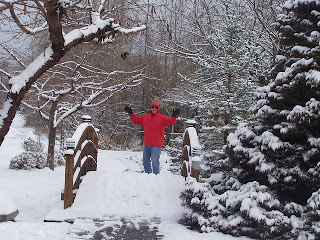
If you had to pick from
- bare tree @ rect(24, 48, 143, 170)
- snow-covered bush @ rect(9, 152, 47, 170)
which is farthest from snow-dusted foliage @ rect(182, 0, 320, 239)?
snow-covered bush @ rect(9, 152, 47, 170)

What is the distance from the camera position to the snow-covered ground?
4469 millimetres

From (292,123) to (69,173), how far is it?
3072 mm

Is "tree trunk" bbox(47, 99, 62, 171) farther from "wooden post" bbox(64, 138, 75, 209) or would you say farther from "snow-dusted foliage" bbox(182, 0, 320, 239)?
"snow-dusted foliage" bbox(182, 0, 320, 239)

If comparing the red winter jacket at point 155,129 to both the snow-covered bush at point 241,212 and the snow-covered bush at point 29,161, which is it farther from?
the snow-covered bush at point 29,161

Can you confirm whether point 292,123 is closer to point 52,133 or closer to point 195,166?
point 195,166

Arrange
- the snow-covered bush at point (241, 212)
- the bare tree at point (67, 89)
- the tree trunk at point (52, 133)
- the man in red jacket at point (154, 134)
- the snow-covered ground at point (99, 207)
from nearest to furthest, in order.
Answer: the snow-covered bush at point (241, 212) → the snow-covered ground at point (99, 207) → the man in red jacket at point (154, 134) → the bare tree at point (67, 89) → the tree trunk at point (52, 133)

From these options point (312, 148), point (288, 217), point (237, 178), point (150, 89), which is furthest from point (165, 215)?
point (150, 89)

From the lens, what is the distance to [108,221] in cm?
484

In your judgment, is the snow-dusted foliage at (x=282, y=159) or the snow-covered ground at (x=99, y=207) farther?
the snow-covered ground at (x=99, y=207)

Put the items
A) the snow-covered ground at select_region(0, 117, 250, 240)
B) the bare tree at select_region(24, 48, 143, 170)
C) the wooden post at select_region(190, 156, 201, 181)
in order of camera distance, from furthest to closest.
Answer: the bare tree at select_region(24, 48, 143, 170) < the wooden post at select_region(190, 156, 201, 181) < the snow-covered ground at select_region(0, 117, 250, 240)

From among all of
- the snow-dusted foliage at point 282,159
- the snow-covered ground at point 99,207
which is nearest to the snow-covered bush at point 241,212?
the snow-dusted foliage at point 282,159

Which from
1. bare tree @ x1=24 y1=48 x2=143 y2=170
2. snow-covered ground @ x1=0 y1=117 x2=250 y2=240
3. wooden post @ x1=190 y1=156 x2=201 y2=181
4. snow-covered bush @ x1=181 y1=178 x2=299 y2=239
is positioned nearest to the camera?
snow-covered bush @ x1=181 y1=178 x2=299 y2=239

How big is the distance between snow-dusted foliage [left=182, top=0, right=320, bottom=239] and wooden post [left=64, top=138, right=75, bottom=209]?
1612 millimetres

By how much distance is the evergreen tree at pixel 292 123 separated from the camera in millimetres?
4492
